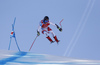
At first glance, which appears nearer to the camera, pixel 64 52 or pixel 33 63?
pixel 33 63

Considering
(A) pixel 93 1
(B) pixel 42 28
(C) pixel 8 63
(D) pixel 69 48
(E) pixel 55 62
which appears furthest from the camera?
(A) pixel 93 1

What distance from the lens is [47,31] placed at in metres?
3.78

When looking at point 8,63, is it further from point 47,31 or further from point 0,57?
point 47,31

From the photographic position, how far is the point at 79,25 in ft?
21.0

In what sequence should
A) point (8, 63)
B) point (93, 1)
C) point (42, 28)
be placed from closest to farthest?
point (8, 63) < point (42, 28) < point (93, 1)

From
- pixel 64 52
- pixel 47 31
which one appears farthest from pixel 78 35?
pixel 47 31

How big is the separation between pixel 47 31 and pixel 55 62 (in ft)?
7.74

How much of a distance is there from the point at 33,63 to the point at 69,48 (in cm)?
487

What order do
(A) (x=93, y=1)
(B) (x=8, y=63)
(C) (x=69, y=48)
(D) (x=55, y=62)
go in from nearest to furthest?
(B) (x=8, y=63) → (D) (x=55, y=62) → (C) (x=69, y=48) → (A) (x=93, y=1)

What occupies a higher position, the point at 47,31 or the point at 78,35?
the point at 47,31

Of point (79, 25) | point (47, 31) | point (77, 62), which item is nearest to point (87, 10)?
point (79, 25)

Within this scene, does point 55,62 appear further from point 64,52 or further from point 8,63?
point 64,52

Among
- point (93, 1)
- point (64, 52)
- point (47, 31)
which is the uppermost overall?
point (93, 1)

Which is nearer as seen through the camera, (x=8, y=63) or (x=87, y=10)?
(x=8, y=63)
